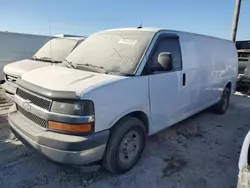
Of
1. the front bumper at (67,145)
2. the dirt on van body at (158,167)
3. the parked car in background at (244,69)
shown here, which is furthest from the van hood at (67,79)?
the parked car in background at (244,69)

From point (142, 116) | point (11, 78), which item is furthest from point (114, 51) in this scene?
point (11, 78)

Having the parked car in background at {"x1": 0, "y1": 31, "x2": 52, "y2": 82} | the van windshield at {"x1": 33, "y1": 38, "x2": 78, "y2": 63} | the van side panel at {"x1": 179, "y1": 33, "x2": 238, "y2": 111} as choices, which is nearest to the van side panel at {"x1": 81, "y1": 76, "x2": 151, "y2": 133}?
the van side panel at {"x1": 179, "y1": 33, "x2": 238, "y2": 111}

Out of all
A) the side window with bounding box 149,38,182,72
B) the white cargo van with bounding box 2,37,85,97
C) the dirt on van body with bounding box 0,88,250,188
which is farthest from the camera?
the white cargo van with bounding box 2,37,85,97

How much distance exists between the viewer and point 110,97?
9.43ft

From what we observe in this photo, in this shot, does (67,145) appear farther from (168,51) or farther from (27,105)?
(168,51)

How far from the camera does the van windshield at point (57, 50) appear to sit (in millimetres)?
6512

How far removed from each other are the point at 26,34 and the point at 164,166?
292 inches

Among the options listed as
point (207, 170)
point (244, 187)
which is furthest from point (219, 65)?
point (244, 187)

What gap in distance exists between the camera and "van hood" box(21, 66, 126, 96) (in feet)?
9.05

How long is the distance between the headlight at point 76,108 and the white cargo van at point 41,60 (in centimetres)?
320

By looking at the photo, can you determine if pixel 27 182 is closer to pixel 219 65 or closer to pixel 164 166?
pixel 164 166

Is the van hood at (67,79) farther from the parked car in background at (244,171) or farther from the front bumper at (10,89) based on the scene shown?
the front bumper at (10,89)

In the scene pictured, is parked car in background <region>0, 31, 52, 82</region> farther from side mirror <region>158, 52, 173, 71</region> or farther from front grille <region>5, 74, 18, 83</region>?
side mirror <region>158, 52, 173, 71</region>

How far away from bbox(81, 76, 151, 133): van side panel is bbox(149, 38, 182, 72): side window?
0.32 m
